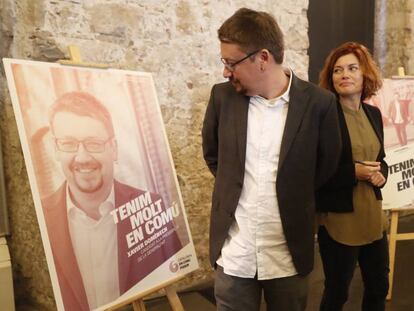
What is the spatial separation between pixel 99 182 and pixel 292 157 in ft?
2.46

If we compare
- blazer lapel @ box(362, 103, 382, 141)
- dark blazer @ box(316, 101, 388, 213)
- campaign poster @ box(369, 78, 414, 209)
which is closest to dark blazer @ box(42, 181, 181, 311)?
dark blazer @ box(316, 101, 388, 213)

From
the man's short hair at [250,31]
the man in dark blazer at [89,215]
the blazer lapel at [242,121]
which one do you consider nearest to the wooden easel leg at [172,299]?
the man in dark blazer at [89,215]

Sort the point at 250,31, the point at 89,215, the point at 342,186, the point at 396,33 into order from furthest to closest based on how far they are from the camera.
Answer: the point at 396,33
the point at 342,186
the point at 89,215
the point at 250,31

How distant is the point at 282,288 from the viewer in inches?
55.8

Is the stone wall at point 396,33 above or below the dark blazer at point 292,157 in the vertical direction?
above

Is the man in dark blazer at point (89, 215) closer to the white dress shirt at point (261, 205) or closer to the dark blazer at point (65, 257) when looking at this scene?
the dark blazer at point (65, 257)

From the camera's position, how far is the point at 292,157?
1.36 meters

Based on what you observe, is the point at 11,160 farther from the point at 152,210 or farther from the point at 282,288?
the point at 282,288

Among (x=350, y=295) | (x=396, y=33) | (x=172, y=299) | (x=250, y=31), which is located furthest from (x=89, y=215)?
(x=396, y=33)

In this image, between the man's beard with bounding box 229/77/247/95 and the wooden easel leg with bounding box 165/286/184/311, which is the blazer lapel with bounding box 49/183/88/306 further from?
the man's beard with bounding box 229/77/247/95

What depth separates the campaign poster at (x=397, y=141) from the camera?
2.56 m

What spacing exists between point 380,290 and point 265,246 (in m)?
0.76

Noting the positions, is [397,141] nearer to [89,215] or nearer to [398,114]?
[398,114]

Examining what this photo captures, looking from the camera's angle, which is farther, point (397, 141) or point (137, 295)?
point (397, 141)
